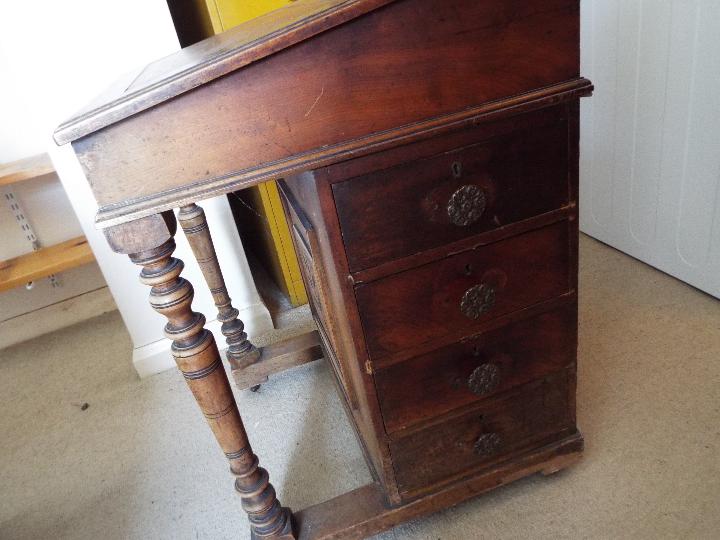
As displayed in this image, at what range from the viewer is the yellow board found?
5.31 ft

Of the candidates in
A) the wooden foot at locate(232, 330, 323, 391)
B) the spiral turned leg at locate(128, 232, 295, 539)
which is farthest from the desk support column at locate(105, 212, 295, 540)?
the wooden foot at locate(232, 330, 323, 391)

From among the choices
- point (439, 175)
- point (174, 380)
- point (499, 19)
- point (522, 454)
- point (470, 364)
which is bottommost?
point (174, 380)

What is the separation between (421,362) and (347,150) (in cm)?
40

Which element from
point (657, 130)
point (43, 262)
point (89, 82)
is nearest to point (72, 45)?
point (89, 82)

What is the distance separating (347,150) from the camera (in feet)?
2.48

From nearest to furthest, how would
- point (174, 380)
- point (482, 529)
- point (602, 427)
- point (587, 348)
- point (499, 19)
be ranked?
point (499, 19) < point (482, 529) < point (602, 427) < point (587, 348) < point (174, 380)

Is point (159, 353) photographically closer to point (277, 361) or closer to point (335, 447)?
point (277, 361)

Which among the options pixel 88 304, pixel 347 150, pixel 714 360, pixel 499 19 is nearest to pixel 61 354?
pixel 88 304

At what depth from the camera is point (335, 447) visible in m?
1.37

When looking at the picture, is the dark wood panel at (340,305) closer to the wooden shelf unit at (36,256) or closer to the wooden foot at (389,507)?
the wooden foot at (389,507)

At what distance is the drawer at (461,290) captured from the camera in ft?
2.92

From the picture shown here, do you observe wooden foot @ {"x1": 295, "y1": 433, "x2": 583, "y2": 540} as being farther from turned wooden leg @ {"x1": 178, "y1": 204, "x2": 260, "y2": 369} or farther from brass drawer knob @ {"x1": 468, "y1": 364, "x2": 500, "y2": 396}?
turned wooden leg @ {"x1": 178, "y1": 204, "x2": 260, "y2": 369}

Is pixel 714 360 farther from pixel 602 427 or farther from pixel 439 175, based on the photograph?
pixel 439 175

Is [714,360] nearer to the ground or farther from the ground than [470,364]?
nearer to the ground
